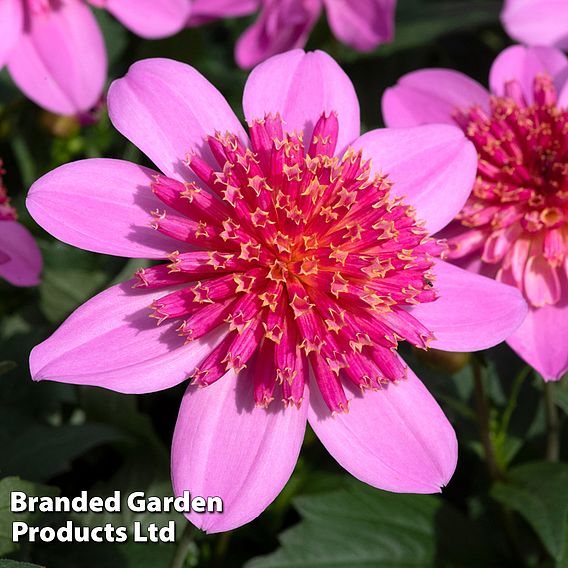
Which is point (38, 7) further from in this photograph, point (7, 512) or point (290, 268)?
point (7, 512)

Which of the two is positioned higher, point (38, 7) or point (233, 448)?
point (38, 7)

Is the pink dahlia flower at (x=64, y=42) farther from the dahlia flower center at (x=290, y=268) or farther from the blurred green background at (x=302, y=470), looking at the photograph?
the dahlia flower center at (x=290, y=268)

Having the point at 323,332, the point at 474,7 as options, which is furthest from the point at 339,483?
the point at 474,7

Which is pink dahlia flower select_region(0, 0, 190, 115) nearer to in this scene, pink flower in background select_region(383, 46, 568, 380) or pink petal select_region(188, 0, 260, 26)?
pink petal select_region(188, 0, 260, 26)

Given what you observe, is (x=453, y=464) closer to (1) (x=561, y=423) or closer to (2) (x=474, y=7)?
(1) (x=561, y=423)

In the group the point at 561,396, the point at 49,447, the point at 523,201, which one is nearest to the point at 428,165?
the point at 523,201

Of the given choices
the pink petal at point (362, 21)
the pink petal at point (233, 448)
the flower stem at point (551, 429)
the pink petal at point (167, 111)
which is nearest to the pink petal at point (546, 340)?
the flower stem at point (551, 429)
